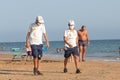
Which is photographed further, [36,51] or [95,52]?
[95,52]

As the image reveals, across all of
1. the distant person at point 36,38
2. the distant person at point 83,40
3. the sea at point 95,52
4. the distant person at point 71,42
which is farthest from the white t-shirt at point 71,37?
the sea at point 95,52

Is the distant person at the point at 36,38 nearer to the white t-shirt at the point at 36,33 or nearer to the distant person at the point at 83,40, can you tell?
the white t-shirt at the point at 36,33

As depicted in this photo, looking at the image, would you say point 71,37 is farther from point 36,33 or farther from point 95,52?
point 95,52

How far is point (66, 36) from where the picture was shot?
14.4m

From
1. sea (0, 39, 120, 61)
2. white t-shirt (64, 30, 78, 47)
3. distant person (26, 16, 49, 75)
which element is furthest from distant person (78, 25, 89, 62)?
sea (0, 39, 120, 61)

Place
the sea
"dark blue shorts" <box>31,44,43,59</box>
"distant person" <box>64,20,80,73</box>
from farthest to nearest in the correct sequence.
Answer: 1. the sea
2. "distant person" <box>64,20,80,73</box>
3. "dark blue shorts" <box>31,44,43,59</box>

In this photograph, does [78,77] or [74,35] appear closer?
[78,77]

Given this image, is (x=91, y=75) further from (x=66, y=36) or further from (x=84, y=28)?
(x=84, y=28)

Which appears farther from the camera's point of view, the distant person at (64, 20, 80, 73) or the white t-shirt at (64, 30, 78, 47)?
the white t-shirt at (64, 30, 78, 47)

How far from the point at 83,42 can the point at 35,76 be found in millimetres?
6608

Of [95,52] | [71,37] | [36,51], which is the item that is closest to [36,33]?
[36,51]

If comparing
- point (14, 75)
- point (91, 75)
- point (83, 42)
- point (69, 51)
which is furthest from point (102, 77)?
A: point (83, 42)

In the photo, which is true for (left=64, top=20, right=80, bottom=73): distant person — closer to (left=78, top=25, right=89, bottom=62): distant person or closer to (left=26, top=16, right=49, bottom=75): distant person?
(left=26, top=16, right=49, bottom=75): distant person

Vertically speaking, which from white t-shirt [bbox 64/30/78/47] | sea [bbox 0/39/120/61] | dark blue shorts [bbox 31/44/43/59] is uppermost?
white t-shirt [bbox 64/30/78/47]
